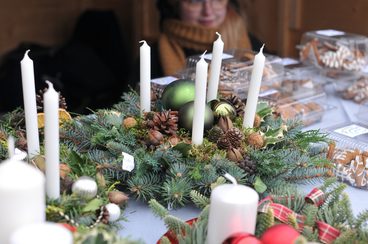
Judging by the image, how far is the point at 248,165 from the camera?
0.77 m

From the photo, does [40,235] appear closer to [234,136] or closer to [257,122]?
[234,136]

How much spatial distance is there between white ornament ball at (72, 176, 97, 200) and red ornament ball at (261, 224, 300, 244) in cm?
22

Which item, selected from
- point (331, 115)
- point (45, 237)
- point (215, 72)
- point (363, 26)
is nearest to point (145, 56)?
point (215, 72)

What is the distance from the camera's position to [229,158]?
0.78m

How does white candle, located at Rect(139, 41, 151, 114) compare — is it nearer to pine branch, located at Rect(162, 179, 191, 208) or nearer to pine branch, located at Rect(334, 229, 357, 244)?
pine branch, located at Rect(162, 179, 191, 208)

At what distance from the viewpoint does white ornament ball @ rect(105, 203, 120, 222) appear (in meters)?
0.64

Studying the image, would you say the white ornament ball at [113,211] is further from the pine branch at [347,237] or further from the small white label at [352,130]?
the small white label at [352,130]

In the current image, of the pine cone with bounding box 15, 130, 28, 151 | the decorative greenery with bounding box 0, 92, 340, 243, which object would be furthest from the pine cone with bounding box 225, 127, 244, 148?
the pine cone with bounding box 15, 130, 28, 151

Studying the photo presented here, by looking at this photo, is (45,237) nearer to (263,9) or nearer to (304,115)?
(304,115)

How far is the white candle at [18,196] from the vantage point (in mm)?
422

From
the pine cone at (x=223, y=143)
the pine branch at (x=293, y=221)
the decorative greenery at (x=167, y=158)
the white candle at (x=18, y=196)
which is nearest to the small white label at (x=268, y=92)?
the decorative greenery at (x=167, y=158)

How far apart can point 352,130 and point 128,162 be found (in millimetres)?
504

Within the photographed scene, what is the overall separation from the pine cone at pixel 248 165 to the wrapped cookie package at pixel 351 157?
0.61 feet

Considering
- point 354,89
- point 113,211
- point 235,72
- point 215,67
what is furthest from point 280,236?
point 354,89
